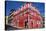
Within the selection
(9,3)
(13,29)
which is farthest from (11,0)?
(13,29)

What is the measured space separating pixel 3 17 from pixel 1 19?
1.1 inches

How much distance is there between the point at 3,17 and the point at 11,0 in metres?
0.19

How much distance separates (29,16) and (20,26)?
138 millimetres

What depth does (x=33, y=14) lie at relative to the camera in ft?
3.51

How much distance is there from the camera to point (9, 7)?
3.37ft

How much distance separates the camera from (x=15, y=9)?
1.04m

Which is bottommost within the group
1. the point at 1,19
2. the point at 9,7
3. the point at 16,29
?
the point at 16,29

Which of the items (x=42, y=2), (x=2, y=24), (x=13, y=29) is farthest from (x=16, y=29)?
(x=42, y=2)

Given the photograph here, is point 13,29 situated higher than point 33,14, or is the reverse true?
point 33,14

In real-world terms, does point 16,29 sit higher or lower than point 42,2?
lower

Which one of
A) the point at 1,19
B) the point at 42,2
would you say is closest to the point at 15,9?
the point at 1,19

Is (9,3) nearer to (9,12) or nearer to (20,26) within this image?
(9,12)

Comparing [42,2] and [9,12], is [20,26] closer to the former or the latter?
[9,12]

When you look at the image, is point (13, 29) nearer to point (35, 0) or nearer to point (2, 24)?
point (2, 24)
